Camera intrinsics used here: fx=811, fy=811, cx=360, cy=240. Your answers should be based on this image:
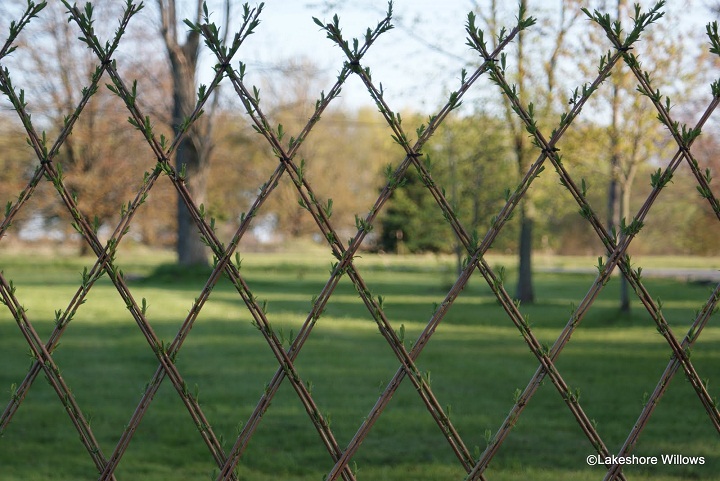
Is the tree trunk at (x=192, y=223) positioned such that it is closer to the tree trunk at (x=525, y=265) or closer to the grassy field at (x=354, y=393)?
the grassy field at (x=354, y=393)

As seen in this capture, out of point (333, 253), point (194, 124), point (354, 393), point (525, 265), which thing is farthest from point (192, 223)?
point (333, 253)

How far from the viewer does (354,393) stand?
7055 mm

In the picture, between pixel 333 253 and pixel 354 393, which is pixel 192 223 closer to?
pixel 354 393

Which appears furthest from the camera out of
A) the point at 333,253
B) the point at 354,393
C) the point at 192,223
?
the point at 192,223

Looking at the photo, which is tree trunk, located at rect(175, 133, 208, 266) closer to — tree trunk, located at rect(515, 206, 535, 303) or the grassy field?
the grassy field

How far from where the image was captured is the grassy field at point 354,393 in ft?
16.3

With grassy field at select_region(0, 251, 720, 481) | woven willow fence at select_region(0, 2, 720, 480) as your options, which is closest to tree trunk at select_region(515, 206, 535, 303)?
grassy field at select_region(0, 251, 720, 481)

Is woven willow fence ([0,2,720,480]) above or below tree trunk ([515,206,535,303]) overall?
below

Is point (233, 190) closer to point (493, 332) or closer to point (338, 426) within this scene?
point (493, 332)

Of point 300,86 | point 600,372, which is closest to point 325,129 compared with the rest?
point 300,86

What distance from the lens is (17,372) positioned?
7.91 metres

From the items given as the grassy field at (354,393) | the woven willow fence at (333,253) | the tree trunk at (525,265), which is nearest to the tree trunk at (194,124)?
the grassy field at (354,393)

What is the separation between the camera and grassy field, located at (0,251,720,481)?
4965 mm

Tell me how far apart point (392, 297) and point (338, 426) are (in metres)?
11.3
